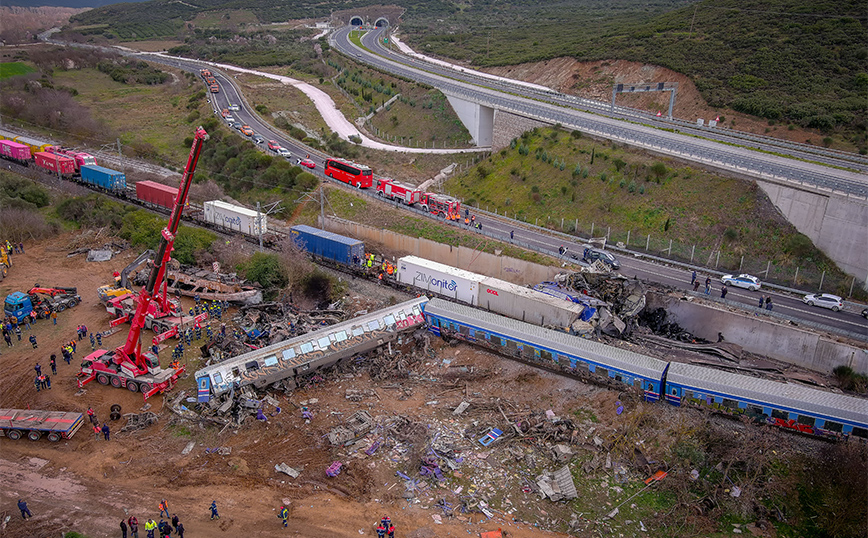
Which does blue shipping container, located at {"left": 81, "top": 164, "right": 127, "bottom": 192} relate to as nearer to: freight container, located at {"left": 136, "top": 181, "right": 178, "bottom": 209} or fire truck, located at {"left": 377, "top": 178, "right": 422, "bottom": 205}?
freight container, located at {"left": 136, "top": 181, "right": 178, "bottom": 209}

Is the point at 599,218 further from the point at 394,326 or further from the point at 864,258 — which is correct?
the point at 394,326

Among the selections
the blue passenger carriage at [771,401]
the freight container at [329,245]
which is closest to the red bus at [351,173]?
the freight container at [329,245]

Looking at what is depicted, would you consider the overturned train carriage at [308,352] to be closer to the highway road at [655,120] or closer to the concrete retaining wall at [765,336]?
the concrete retaining wall at [765,336]

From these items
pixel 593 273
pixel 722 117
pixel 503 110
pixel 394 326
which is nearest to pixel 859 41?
pixel 722 117

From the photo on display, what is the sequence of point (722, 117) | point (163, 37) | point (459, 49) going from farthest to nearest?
point (163, 37), point (459, 49), point (722, 117)

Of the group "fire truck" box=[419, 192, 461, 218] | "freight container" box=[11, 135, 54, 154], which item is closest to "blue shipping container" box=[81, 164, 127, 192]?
"freight container" box=[11, 135, 54, 154]

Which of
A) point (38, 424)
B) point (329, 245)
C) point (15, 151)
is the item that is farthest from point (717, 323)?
point (15, 151)
